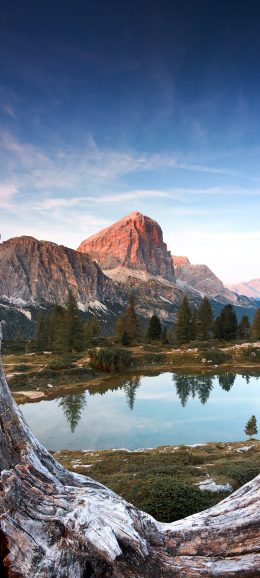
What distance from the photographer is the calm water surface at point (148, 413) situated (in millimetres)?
35469

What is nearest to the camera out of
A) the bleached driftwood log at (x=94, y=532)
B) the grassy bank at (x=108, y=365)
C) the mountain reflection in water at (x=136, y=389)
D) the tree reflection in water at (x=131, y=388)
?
the bleached driftwood log at (x=94, y=532)

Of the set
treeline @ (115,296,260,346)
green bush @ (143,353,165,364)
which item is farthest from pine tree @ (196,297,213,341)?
green bush @ (143,353,165,364)

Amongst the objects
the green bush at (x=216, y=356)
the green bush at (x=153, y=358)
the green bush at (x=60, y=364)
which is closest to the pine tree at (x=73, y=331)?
the green bush at (x=60, y=364)

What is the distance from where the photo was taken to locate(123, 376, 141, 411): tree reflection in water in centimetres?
4957

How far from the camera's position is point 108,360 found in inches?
2697

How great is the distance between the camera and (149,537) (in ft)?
24.1

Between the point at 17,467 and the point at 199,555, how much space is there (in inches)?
153

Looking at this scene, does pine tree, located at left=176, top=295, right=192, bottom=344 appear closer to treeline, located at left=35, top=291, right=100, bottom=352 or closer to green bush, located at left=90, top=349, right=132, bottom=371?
treeline, located at left=35, top=291, right=100, bottom=352

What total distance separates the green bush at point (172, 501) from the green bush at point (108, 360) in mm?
54123

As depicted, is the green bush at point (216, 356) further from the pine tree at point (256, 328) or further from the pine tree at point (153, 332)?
the pine tree at point (256, 328)

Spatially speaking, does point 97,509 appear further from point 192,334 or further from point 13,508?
point 192,334

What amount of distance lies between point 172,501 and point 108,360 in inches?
2221

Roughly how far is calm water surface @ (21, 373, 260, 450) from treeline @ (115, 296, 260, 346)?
107 feet

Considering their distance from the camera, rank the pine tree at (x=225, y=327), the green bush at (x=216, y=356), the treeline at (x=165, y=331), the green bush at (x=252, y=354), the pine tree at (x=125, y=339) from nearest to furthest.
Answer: the green bush at (x=216, y=356), the green bush at (x=252, y=354), the pine tree at (x=125, y=339), the treeline at (x=165, y=331), the pine tree at (x=225, y=327)
